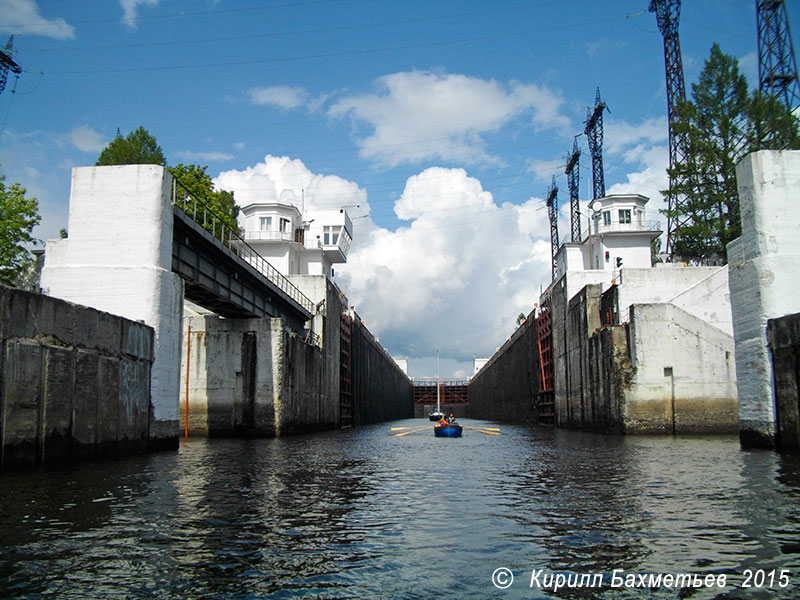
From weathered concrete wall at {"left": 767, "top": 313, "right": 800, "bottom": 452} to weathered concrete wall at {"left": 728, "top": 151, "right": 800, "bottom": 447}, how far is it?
30cm

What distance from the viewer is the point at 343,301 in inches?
2420

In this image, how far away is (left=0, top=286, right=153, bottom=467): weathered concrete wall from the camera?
50.2ft

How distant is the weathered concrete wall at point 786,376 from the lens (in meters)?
20.4

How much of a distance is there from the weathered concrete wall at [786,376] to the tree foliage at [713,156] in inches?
1457

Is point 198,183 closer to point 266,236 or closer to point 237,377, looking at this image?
point 266,236

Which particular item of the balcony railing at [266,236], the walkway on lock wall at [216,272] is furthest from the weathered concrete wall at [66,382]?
the balcony railing at [266,236]

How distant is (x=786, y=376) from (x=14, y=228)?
4132cm

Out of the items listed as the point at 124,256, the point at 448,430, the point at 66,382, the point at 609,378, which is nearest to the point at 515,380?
the point at 448,430

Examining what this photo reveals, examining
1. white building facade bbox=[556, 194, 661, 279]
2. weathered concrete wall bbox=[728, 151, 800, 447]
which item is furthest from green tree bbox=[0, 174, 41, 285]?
white building facade bbox=[556, 194, 661, 279]

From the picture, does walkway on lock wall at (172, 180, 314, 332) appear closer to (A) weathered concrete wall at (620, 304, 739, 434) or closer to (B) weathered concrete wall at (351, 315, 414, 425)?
(A) weathered concrete wall at (620, 304, 739, 434)

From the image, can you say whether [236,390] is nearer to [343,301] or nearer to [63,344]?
[63,344]

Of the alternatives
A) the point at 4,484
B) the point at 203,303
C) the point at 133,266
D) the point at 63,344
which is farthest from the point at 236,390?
the point at 4,484

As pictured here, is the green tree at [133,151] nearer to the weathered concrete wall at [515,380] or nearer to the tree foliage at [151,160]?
the tree foliage at [151,160]

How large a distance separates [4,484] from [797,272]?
928 inches
